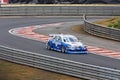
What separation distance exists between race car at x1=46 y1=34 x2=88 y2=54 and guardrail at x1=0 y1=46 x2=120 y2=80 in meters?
3.91

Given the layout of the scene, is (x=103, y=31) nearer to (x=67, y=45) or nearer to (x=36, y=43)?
(x=36, y=43)

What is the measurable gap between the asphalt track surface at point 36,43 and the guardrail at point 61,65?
252cm

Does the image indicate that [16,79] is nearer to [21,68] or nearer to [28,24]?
[21,68]

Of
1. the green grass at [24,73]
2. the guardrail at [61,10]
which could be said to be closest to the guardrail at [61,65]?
the green grass at [24,73]

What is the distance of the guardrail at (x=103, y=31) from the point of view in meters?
36.8

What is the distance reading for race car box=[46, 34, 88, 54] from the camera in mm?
29625

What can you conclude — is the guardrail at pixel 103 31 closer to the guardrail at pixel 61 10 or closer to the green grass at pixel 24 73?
the green grass at pixel 24 73

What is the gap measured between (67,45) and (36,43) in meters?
5.42

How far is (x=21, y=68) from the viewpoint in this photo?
25969 millimetres

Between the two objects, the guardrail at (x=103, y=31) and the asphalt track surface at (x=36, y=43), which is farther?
the guardrail at (x=103, y=31)

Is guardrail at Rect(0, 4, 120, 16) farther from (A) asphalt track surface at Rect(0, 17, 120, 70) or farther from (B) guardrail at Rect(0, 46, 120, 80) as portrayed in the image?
(B) guardrail at Rect(0, 46, 120, 80)

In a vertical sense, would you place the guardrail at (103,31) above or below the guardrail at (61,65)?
below

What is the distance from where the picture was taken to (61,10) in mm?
58750

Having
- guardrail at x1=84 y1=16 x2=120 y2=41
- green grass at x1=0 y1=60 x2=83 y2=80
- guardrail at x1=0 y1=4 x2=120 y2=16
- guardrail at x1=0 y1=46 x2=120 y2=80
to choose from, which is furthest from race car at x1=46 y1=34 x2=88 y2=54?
guardrail at x1=0 y1=4 x2=120 y2=16
